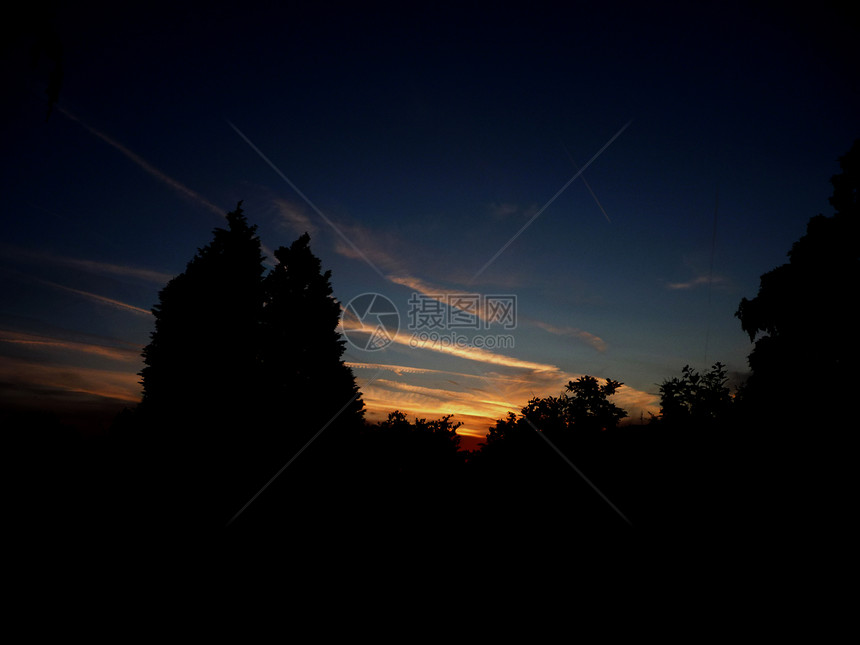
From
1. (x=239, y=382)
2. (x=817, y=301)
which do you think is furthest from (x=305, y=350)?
(x=817, y=301)

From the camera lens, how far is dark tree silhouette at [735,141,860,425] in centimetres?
→ 1616

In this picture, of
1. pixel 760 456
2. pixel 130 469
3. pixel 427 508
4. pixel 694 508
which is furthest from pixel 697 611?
pixel 130 469

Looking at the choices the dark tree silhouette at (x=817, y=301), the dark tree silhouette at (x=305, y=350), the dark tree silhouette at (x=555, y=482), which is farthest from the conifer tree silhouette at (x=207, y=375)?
the dark tree silhouette at (x=817, y=301)

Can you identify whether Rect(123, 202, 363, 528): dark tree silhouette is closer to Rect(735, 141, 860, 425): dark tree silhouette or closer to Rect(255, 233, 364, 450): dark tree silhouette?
Rect(255, 233, 364, 450): dark tree silhouette

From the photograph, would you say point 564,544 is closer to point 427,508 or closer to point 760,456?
point 427,508

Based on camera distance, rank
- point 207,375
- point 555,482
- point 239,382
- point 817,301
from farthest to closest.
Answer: point 817,301
point 239,382
point 207,375
point 555,482

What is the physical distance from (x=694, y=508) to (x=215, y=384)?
59.5ft

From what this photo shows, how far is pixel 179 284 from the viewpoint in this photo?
17.7 meters

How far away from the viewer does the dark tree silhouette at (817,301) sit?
16.2 m

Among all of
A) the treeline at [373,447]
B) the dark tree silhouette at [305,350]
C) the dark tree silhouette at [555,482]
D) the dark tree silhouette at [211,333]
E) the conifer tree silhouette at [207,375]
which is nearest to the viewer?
the treeline at [373,447]

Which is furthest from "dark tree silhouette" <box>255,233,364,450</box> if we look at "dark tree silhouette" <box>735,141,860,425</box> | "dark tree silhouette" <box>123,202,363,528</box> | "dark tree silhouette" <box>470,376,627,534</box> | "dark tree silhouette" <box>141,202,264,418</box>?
"dark tree silhouette" <box>735,141,860,425</box>

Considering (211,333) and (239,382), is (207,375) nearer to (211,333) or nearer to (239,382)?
(239,382)

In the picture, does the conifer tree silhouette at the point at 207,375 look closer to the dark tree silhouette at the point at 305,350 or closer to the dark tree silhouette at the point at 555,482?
the dark tree silhouette at the point at 305,350

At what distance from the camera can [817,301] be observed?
17234mm
